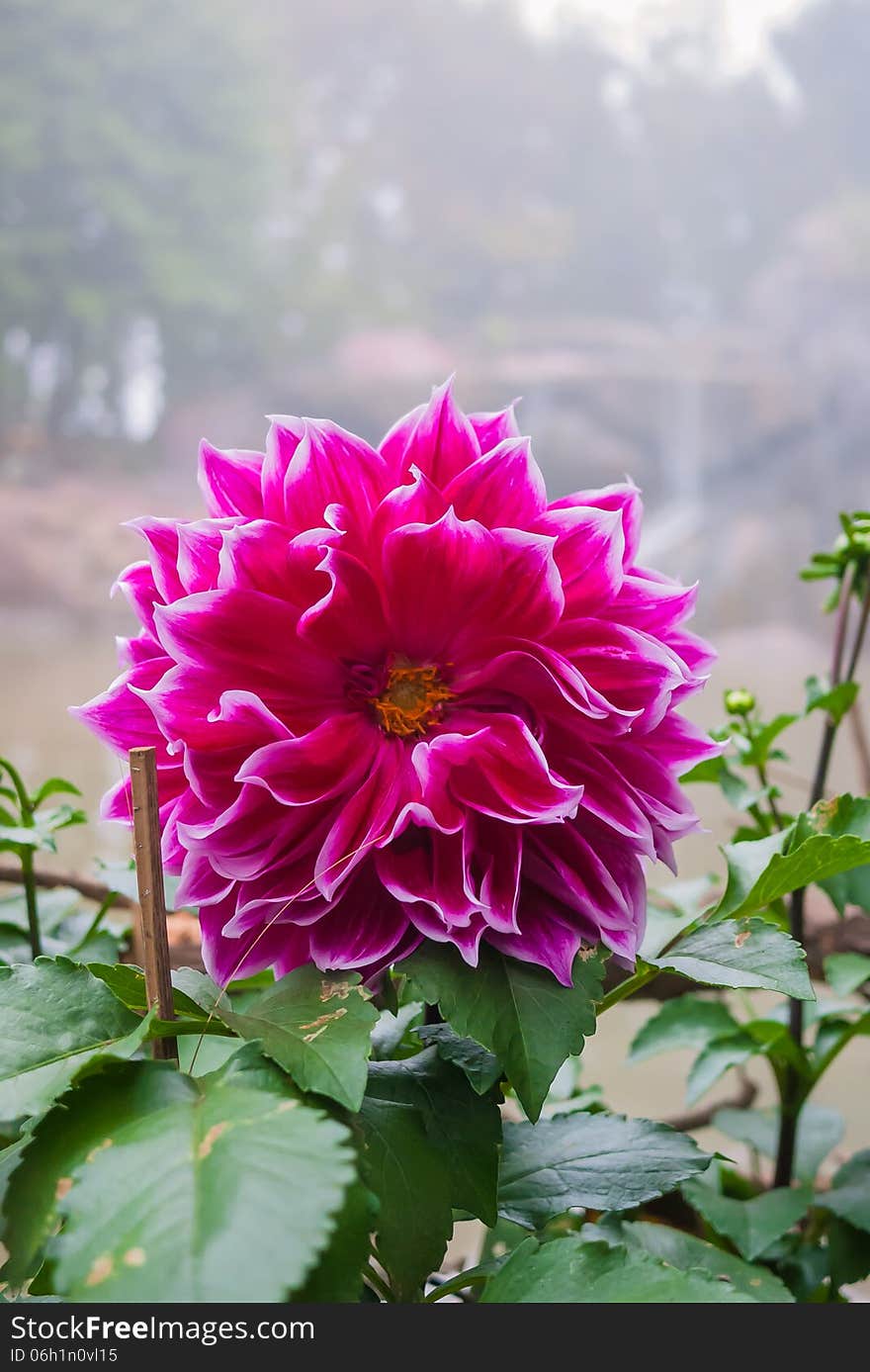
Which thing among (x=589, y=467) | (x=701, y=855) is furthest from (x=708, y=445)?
(x=701, y=855)

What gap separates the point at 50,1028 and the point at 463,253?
222 inches

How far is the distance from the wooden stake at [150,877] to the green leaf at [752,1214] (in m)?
0.31

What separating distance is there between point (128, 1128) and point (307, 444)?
0.17m

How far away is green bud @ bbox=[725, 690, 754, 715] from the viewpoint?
49 cm

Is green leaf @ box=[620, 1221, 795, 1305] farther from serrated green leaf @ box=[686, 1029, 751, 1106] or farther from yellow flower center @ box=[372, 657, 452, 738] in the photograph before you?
yellow flower center @ box=[372, 657, 452, 738]

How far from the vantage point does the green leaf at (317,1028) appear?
0.78 ft

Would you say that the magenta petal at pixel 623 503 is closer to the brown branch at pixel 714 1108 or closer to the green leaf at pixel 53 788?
the green leaf at pixel 53 788

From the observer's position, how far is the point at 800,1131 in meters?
0.59

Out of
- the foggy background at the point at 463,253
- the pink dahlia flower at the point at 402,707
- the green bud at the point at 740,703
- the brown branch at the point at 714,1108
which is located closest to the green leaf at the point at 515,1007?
the pink dahlia flower at the point at 402,707

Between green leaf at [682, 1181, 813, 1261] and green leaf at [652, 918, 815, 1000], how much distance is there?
210mm

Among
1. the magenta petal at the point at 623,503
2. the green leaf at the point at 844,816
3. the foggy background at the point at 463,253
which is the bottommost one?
the green leaf at the point at 844,816

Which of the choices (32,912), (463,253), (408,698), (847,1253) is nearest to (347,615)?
(408,698)

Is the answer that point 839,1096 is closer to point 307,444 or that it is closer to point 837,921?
point 837,921

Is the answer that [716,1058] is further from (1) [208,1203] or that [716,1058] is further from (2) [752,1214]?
(1) [208,1203]
